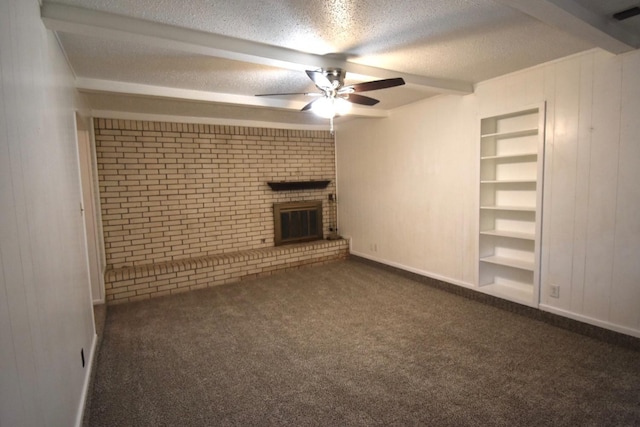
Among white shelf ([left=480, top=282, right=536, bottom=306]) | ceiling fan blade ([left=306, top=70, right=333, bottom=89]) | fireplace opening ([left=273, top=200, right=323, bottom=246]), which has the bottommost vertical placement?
white shelf ([left=480, top=282, right=536, bottom=306])

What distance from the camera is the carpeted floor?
6.77ft

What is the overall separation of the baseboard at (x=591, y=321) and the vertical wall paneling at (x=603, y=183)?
2.0 inches

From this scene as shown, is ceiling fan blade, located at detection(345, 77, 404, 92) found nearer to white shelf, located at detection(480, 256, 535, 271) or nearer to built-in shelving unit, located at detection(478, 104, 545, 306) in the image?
built-in shelving unit, located at detection(478, 104, 545, 306)

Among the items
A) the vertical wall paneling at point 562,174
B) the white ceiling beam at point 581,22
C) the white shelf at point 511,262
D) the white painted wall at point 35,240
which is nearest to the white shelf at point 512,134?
the vertical wall paneling at point 562,174

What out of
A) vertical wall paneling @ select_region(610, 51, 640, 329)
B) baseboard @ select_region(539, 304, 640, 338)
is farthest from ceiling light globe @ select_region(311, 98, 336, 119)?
baseboard @ select_region(539, 304, 640, 338)

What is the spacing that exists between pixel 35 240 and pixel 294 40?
1.99 metres

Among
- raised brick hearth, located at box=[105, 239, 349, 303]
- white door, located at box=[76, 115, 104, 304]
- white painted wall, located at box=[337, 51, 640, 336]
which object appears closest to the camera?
white painted wall, located at box=[337, 51, 640, 336]

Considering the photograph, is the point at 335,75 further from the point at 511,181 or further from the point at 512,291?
the point at 512,291

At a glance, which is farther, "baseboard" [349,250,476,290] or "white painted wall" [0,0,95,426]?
"baseboard" [349,250,476,290]

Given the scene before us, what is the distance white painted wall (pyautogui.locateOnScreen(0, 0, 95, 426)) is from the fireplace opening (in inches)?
135

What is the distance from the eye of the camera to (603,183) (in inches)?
109

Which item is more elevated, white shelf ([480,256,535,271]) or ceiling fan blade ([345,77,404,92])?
ceiling fan blade ([345,77,404,92])

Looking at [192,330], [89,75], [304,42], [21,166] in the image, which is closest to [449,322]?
[192,330]

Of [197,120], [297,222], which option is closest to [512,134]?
[297,222]
